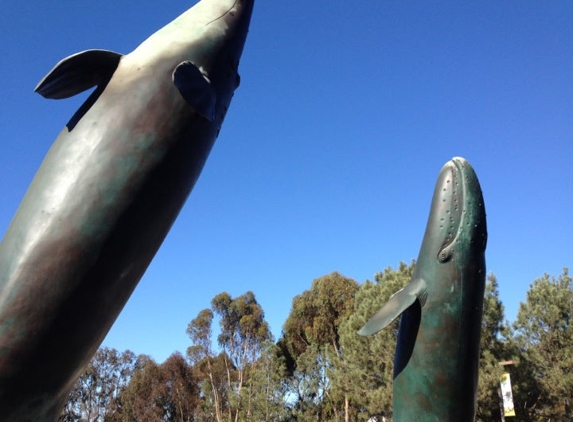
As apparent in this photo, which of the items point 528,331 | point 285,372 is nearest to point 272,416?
point 285,372

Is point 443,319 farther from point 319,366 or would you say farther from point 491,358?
point 319,366

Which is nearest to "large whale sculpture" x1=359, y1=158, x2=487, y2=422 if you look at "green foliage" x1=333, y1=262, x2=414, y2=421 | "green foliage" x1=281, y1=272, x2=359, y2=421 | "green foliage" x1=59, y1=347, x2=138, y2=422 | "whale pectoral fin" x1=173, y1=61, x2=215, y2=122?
"whale pectoral fin" x1=173, y1=61, x2=215, y2=122

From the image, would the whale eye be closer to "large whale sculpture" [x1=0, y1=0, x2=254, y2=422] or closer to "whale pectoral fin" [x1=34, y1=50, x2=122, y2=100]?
"large whale sculpture" [x1=0, y1=0, x2=254, y2=422]

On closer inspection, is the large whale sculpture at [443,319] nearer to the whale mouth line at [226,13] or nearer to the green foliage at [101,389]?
the whale mouth line at [226,13]

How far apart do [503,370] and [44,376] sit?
18.5 meters

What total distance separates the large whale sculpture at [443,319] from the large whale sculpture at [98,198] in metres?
2.89

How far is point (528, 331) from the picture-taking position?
2275 centimetres

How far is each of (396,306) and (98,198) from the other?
3269 mm

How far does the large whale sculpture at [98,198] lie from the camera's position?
188cm

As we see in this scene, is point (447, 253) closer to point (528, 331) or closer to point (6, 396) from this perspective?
point (6, 396)

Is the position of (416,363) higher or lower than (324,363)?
lower

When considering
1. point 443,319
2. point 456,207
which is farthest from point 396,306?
point 456,207

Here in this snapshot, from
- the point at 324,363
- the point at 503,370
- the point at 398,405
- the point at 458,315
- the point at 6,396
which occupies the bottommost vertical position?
the point at 6,396

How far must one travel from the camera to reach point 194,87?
2225 millimetres
